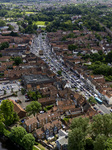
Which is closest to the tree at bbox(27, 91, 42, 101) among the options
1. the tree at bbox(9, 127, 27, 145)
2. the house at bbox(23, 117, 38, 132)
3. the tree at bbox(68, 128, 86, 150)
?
the house at bbox(23, 117, 38, 132)

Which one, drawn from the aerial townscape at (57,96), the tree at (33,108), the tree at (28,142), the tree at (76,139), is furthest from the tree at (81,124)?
the tree at (33,108)

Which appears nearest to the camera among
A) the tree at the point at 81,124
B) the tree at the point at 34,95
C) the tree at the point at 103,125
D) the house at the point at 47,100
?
the tree at the point at 103,125

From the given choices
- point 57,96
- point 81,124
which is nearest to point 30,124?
point 81,124

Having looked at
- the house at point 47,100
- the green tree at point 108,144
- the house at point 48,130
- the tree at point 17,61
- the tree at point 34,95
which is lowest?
the house at point 48,130

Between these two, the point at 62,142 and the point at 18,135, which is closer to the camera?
the point at 62,142

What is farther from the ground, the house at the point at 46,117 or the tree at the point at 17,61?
the tree at the point at 17,61

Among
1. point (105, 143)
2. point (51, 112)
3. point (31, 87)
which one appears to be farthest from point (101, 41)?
point (105, 143)

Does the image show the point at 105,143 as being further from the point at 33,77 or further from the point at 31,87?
the point at 33,77

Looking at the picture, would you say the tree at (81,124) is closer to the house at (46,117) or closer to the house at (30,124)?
the house at (46,117)

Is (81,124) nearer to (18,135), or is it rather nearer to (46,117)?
(46,117)

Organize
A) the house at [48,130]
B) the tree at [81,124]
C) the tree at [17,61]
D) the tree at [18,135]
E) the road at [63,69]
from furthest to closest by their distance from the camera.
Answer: the tree at [17,61] → the road at [63,69] → the house at [48,130] → the tree at [18,135] → the tree at [81,124]

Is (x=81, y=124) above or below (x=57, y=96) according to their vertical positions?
above
